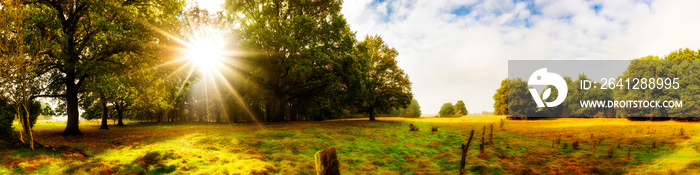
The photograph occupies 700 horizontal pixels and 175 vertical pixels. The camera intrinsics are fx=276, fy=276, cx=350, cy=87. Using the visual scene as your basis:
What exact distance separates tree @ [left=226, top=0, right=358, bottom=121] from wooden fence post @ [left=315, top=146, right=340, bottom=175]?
61.5 feet

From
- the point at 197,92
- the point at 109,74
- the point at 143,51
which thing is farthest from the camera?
the point at 197,92

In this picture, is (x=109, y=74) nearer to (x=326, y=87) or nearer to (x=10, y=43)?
(x=10, y=43)

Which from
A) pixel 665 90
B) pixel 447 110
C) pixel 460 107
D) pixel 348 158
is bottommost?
pixel 447 110

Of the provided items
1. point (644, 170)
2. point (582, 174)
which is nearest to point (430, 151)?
point (582, 174)

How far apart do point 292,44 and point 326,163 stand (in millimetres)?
19591

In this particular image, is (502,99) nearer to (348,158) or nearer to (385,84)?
(385,84)

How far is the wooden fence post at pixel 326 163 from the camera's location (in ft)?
16.3

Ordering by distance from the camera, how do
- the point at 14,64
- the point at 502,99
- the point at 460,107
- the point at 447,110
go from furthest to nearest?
1. the point at 447,110
2. the point at 460,107
3. the point at 502,99
4. the point at 14,64

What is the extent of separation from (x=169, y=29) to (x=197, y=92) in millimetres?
38815

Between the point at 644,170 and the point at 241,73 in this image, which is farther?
the point at 241,73

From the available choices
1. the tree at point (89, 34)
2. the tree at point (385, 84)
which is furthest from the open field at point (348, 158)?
the tree at point (385, 84)

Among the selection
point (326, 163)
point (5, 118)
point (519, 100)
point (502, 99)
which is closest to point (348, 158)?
point (326, 163)

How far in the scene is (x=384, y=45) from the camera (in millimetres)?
43438

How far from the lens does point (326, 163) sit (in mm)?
5070
